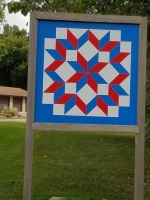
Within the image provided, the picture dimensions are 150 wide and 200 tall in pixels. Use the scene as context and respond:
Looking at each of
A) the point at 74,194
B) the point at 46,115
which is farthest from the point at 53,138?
the point at 46,115

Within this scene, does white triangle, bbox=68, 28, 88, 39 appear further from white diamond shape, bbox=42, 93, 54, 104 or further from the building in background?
the building in background

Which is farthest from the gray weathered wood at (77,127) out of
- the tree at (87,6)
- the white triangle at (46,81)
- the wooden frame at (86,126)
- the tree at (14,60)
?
the tree at (14,60)

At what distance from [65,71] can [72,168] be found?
7.45 m

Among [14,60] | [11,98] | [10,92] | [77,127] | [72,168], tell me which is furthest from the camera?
[14,60]

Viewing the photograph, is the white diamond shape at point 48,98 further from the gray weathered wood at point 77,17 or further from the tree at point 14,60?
the tree at point 14,60

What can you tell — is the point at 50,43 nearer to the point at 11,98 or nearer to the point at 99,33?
the point at 99,33

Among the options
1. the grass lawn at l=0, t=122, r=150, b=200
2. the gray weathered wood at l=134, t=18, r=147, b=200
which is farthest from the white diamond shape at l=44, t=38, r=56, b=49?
the grass lawn at l=0, t=122, r=150, b=200

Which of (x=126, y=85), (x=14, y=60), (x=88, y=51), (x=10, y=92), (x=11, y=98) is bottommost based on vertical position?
(x=126, y=85)

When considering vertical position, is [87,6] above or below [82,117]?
above

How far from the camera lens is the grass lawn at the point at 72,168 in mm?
8266

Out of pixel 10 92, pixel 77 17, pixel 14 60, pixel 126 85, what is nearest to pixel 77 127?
pixel 126 85

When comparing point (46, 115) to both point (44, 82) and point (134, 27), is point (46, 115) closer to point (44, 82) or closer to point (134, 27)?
point (44, 82)

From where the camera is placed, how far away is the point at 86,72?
4.58 meters

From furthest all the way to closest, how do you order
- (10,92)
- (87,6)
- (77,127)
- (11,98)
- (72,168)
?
1. (11,98)
2. (10,92)
3. (72,168)
4. (87,6)
5. (77,127)
